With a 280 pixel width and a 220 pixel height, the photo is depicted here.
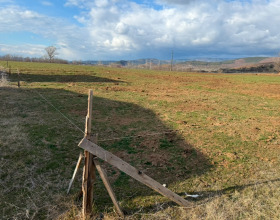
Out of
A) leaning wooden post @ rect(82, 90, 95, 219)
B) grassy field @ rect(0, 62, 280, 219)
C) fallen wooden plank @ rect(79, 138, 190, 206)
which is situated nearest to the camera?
fallen wooden plank @ rect(79, 138, 190, 206)

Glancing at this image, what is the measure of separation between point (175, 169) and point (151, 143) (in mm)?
1528

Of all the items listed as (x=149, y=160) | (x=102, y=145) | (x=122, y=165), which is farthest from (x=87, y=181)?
(x=102, y=145)

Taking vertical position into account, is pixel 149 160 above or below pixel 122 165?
below

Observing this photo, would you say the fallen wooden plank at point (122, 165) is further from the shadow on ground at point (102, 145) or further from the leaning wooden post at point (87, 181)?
the shadow on ground at point (102, 145)

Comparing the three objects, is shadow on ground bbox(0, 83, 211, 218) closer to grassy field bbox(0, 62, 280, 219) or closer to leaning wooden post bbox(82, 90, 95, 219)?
grassy field bbox(0, 62, 280, 219)

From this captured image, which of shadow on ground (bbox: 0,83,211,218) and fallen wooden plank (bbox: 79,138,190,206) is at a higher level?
fallen wooden plank (bbox: 79,138,190,206)

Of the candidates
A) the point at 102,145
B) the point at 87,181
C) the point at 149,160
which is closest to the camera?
the point at 87,181

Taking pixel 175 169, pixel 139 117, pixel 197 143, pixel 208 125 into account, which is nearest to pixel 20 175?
pixel 175 169

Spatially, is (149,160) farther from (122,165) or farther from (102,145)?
(122,165)

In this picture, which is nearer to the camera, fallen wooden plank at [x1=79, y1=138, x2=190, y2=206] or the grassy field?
fallen wooden plank at [x1=79, y1=138, x2=190, y2=206]

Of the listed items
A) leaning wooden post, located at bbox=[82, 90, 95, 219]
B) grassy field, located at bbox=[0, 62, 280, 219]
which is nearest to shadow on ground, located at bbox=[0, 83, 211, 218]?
grassy field, located at bbox=[0, 62, 280, 219]

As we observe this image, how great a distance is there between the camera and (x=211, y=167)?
5.39 meters

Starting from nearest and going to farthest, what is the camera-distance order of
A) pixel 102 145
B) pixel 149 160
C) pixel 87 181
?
pixel 87 181 → pixel 149 160 → pixel 102 145

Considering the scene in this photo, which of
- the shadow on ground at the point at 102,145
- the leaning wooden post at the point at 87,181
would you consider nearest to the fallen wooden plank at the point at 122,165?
the leaning wooden post at the point at 87,181
